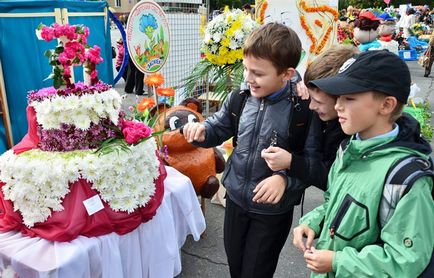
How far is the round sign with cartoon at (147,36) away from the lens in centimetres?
289

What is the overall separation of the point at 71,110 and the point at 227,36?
1672mm

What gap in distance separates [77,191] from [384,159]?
1.40 metres

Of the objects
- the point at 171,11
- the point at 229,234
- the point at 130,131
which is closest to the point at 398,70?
the point at 229,234

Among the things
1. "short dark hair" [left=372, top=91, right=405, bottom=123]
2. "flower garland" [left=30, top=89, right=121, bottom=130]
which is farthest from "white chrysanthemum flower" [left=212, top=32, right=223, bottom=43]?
"short dark hair" [left=372, top=91, right=405, bottom=123]

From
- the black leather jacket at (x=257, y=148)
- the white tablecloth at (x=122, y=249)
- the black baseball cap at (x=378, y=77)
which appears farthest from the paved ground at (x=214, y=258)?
the black baseball cap at (x=378, y=77)

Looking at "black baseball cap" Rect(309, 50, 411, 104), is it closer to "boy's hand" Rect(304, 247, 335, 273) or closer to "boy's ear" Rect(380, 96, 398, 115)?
"boy's ear" Rect(380, 96, 398, 115)

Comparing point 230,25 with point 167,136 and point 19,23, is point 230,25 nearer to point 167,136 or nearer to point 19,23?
point 167,136

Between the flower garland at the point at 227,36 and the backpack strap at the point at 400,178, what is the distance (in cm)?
219

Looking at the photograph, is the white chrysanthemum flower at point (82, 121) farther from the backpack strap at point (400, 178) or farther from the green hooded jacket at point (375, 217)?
the backpack strap at point (400, 178)

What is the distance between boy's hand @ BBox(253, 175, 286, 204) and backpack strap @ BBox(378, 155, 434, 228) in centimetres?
45

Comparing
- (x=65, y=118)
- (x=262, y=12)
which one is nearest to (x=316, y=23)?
(x=262, y=12)

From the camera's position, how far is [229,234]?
1813 millimetres

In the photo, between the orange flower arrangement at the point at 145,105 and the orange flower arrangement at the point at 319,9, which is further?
the orange flower arrangement at the point at 319,9

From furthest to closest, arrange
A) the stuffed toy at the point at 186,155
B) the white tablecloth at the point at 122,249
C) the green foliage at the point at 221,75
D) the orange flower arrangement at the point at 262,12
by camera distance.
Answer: the orange flower arrangement at the point at 262,12, the green foliage at the point at 221,75, the stuffed toy at the point at 186,155, the white tablecloth at the point at 122,249
